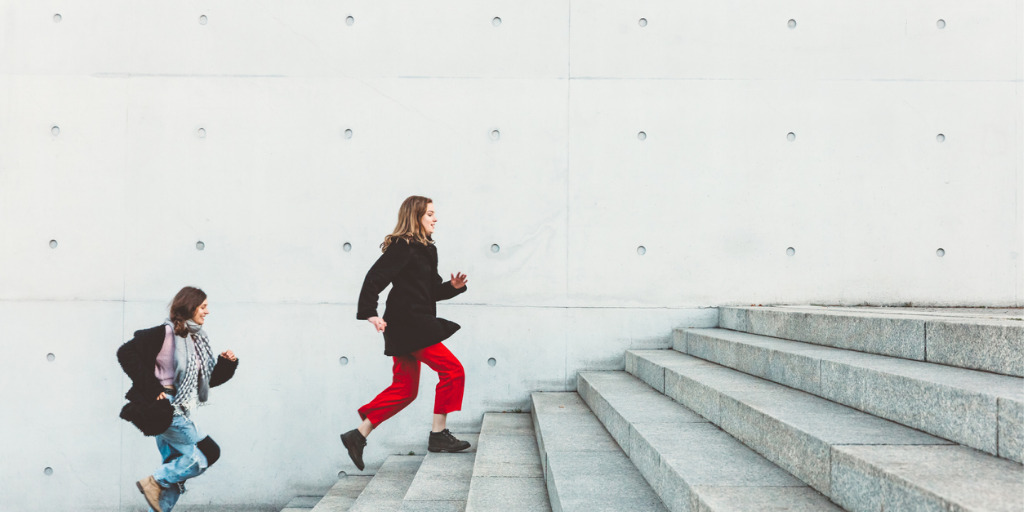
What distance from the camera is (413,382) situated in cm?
438

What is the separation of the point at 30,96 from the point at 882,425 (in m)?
6.14

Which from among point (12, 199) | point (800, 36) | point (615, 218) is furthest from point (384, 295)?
point (800, 36)

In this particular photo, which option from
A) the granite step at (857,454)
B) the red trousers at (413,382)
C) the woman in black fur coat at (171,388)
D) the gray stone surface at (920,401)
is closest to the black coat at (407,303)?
the red trousers at (413,382)

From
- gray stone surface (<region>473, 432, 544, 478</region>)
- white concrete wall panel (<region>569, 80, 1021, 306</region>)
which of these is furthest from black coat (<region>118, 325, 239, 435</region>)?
white concrete wall panel (<region>569, 80, 1021, 306</region>)

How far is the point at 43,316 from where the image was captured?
5535mm

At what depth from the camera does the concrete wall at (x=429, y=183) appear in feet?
18.1

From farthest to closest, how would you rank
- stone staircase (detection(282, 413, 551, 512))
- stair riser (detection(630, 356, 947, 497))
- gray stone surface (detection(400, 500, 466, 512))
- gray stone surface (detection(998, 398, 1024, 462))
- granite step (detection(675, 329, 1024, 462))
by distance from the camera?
1. gray stone surface (detection(400, 500, 466, 512))
2. stone staircase (detection(282, 413, 551, 512))
3. stair riser (detection(630, 356, 947, 497))
4. granite step (detection(675, 329, 1024, 462))
5. gray stone surface (detection(998, 398, 1024, 462))

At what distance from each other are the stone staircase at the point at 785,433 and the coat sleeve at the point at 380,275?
1.01m

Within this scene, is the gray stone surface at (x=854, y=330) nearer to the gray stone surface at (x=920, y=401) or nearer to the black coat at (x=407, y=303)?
the gray stone surface at (x=920, y=401)

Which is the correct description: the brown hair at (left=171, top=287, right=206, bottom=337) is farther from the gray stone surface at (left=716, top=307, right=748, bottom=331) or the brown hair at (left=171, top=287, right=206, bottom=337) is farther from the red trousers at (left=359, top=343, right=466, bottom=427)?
the gray stone surface at (left=716, top=307, right=748, bottom=331)

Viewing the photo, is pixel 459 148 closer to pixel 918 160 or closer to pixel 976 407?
pixel 918 160

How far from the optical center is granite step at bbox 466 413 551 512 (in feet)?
10.3

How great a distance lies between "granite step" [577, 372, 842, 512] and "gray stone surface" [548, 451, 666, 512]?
5 cm

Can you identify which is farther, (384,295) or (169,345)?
(384,295)
